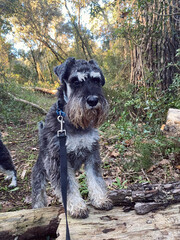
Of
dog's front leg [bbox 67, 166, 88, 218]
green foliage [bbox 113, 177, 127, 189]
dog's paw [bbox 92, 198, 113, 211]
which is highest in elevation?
dog's front leg [bbox 67, 166, 88, 218]

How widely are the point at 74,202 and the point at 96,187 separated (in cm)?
38

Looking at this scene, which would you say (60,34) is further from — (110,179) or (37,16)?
(110,179)

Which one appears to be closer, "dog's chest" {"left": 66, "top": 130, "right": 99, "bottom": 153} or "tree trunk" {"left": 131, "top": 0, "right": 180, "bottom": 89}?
"dog's chest" {"left": 66, "top": 130, "right": 99, "bottom": 153}

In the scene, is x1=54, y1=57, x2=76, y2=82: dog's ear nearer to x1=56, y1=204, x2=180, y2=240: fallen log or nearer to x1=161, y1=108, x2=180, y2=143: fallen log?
x1=56, y1=204, x2=180, y2=240: fallen log

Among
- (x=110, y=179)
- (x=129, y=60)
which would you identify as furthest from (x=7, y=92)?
(x=110, y=179)

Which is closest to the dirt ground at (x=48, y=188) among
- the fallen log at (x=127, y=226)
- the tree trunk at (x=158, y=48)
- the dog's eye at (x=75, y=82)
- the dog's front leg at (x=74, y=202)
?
the dog's front leg at (x=74, y=202)

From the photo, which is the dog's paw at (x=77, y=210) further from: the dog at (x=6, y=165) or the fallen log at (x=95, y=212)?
the dog at (x=6, y=165)

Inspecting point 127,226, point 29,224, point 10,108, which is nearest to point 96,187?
point 127,226

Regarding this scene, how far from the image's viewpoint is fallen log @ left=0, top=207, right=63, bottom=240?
6.69 feet

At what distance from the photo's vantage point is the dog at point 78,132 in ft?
7.44

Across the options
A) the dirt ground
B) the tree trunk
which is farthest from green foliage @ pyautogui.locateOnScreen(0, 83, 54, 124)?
the tree trunk

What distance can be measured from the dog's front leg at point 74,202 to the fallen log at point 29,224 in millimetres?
181

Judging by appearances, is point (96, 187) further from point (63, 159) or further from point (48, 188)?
point (48, 188)

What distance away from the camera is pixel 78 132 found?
2.46 meters
